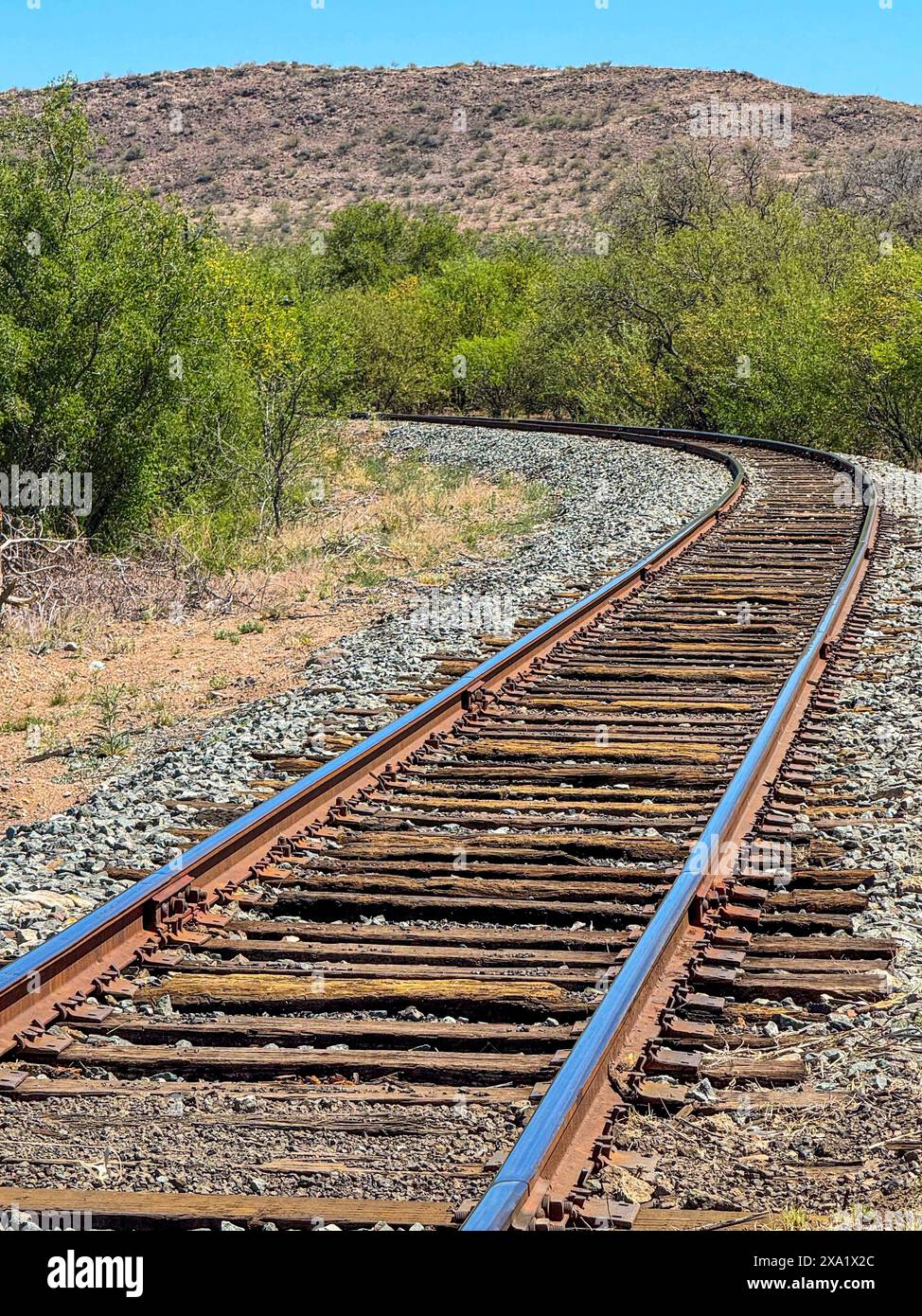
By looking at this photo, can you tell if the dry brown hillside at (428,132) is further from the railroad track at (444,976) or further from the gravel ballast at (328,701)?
the railroad track at (444,976)

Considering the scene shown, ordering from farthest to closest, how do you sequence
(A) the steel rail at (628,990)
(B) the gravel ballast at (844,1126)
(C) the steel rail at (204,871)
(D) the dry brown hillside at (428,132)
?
(D) the dry brown hillside at (428,132) → (C) the steel rail at (204,871) → (B) the gravel ballast at (844,1126) → (A) the steel rail at (628,990)

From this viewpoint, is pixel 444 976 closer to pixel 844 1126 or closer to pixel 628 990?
pixel 628 990

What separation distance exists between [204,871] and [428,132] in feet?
364

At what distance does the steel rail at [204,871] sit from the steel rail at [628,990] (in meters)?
1.71

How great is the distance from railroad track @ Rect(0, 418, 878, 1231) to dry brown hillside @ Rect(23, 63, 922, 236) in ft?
277

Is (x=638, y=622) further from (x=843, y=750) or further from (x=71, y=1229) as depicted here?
(x=71, y=1229)

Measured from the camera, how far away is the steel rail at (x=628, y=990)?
344 centimetres

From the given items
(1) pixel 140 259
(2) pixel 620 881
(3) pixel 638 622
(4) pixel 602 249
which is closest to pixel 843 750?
(2) pixel 620 881

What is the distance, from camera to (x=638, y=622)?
1173 cm

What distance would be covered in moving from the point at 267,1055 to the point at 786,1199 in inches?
64.4

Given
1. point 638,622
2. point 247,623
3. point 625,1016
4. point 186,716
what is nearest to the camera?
point 625,1016

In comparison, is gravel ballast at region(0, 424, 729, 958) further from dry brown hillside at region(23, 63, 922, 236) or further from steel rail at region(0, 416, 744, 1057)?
dry brown hillside at region(23, 63, 922, 236)

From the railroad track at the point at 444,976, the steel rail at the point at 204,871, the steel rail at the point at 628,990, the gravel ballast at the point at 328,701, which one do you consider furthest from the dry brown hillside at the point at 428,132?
the railroad track at the point at 444,976

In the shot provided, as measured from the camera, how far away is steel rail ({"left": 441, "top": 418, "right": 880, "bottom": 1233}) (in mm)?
3441
